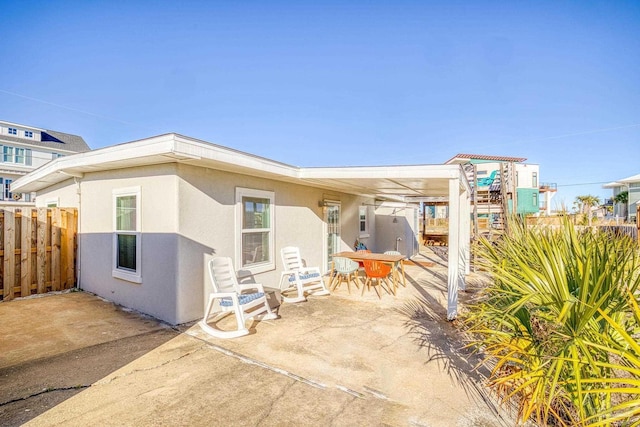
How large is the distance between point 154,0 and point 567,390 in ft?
38.2

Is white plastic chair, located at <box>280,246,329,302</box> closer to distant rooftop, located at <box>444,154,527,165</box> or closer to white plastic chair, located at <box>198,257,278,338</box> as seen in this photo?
white plastic chair, located at <box>198,257,278,338</box>

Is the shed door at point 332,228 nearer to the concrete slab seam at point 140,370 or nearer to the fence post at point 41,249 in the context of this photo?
the concrete slab seam at point 140,370

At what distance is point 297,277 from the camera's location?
639cm

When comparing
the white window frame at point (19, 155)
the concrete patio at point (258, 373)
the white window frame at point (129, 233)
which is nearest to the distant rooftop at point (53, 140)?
the white window frame at point (19, 155)

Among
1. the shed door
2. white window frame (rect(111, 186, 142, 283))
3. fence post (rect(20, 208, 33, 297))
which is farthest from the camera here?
the shed door

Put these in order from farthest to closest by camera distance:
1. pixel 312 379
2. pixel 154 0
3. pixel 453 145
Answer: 1. pixel 453 145
2. pixel 154 0
3. pixel 312 379

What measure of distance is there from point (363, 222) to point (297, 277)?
5.97m

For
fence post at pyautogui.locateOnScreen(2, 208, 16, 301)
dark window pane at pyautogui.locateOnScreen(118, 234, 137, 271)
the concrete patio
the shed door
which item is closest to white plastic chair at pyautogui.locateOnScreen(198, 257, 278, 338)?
the concrete patio

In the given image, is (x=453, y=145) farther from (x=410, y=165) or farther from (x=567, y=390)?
(x=567, y=390)

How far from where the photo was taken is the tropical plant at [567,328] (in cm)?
202

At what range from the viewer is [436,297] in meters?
6.92

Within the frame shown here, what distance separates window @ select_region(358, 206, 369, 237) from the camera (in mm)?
11539

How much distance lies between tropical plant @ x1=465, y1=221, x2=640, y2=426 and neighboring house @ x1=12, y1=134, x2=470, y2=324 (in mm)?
2702

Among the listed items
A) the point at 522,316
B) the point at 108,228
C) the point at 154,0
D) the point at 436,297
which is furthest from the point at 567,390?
the point at 154,0
